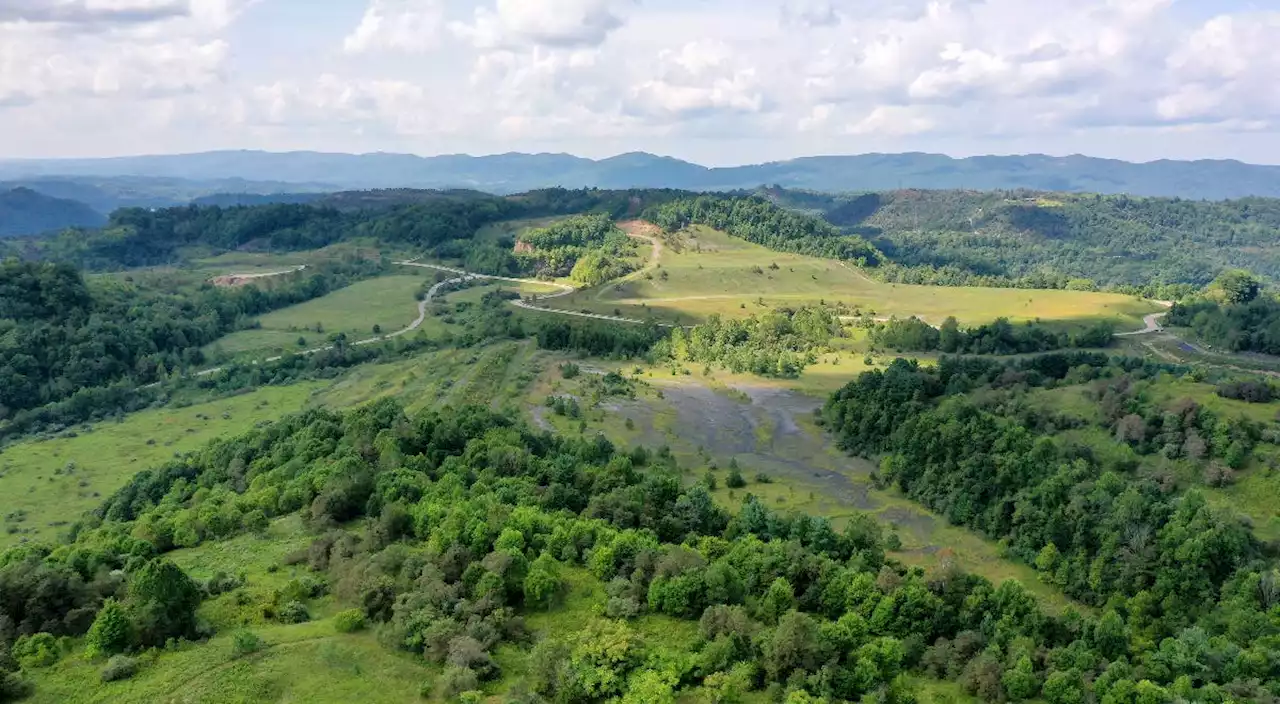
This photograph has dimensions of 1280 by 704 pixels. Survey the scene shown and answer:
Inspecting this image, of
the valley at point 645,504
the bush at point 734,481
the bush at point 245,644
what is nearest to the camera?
the bush at point 245,644

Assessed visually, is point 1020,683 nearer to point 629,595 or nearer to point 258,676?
point 629,595

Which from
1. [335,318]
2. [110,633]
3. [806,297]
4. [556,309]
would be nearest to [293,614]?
[110,633]

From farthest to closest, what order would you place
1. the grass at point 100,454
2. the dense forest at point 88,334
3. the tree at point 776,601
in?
the dense forest at point 88,334
the grass at point 100,454
the tree at point 776,601

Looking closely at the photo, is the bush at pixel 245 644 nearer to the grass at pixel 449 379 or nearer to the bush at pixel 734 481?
the bush at pixel 734 481

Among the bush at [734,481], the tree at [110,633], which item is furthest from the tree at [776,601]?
the bush at [734,481]

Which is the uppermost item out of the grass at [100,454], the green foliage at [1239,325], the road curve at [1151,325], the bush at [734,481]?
the green foliage at [1239,325]

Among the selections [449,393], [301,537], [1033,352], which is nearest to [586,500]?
[301,537]

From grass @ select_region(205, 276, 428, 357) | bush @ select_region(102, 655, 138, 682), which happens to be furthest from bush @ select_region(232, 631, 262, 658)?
grass @ select_region(205, 276, 428, 357)
